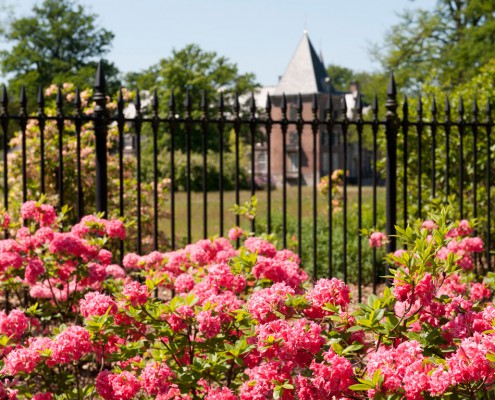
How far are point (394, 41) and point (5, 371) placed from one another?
27775 mm

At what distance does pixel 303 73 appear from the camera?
165 feet

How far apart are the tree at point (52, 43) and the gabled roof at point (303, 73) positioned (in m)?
13.9

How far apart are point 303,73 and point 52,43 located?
59.1ft

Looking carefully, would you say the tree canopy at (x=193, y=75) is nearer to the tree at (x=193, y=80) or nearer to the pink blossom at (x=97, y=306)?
the tree at (x=193, y=80)

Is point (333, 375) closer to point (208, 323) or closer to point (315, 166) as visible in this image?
point (208, 323)

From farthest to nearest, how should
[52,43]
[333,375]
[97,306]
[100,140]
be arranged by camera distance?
[52,43], [100,140], [97,306], [333,375]

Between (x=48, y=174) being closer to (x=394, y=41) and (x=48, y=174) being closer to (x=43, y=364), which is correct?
(x=43, y=364)

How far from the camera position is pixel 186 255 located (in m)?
3.57

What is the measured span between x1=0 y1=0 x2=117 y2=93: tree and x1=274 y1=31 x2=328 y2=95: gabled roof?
45.6 ft

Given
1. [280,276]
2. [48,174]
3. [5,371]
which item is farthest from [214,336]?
[48,174]

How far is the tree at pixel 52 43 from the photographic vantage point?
40750 mm

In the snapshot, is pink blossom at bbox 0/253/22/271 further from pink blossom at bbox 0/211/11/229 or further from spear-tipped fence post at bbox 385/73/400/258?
spear-tipped fence post at bbox 385/73/400/258

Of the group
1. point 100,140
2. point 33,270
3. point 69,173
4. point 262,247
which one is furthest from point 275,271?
point 69,173

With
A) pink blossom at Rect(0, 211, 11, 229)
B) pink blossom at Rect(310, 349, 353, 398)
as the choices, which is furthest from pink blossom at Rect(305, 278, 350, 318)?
pink blossom at Rect(0, 211, 11, 229)
